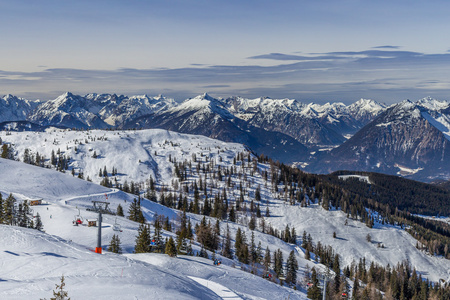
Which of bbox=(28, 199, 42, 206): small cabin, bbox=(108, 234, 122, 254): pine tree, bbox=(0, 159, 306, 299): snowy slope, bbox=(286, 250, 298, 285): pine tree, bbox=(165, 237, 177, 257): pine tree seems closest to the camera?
bbox=(0, 159, 306, 299): snowy slope

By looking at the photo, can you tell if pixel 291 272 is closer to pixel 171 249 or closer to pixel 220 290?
pixel 171 249

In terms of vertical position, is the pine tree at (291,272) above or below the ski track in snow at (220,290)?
below

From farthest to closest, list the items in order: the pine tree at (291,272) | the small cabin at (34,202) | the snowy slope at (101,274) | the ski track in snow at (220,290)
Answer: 1. the small cabin at (34,202)
2. the pine tree at (291,272)
3. the ski track in snow at (220,290)
4. the snowy slope at (101,274)

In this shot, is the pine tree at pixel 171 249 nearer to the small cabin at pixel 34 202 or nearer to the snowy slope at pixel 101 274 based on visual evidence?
the snowy slope at pixel 101 274

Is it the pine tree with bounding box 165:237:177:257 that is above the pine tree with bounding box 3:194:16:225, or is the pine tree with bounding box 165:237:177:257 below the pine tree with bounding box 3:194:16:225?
above

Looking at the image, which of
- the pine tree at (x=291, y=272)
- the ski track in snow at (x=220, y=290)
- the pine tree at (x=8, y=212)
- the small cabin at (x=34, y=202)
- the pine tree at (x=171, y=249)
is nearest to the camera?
the ski track in snow at (x=220, y=290)

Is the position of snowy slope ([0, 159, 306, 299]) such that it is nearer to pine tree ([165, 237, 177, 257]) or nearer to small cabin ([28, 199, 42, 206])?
pine tree ([165, 237, 177, 257])

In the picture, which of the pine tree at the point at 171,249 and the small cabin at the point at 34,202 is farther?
the small cabin at the point at 34,202

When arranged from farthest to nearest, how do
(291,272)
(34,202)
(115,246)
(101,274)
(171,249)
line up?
(291,272)
(34,202)
(115,246)
(171,249)
(101,274)

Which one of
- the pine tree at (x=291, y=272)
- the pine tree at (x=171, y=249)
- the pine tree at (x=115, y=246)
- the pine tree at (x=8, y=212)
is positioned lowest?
the pine tree at (x=291, y=272)

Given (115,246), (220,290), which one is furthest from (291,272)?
(220,290)

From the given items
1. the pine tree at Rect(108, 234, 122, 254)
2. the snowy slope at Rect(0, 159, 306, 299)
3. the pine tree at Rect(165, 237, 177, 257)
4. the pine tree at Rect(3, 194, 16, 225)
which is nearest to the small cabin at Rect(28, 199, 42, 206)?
the pine tree at Rect(3, 194, 16, 225)

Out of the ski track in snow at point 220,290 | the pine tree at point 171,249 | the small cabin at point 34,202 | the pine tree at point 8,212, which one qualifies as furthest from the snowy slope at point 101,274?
the small cabin at point 34,202

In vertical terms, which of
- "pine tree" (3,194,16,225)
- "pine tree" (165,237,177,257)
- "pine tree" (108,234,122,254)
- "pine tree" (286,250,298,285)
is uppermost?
"pine tree" (165,237,177,257)
